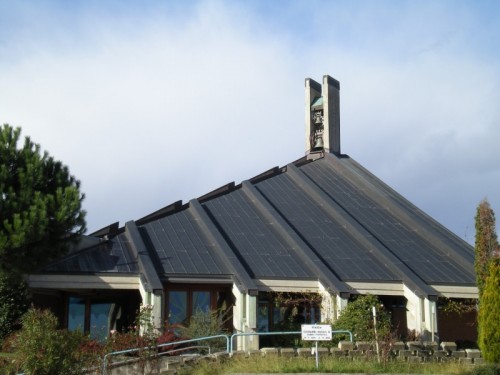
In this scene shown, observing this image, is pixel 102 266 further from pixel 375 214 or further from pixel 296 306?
pixel 375 214

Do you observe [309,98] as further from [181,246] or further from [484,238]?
[484,238]

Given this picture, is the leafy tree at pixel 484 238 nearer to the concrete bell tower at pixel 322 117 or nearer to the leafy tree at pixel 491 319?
the leafy tree at pixel 491 319

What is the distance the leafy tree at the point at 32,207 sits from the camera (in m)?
19.2

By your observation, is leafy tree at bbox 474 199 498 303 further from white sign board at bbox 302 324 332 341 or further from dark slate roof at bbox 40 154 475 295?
white sign board at bbox 302 324 332 341

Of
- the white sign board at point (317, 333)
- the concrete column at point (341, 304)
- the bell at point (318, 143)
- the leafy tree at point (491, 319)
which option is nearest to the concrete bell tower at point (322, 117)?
the bell at point (318, 143)

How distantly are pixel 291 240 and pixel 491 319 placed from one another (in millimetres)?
9959

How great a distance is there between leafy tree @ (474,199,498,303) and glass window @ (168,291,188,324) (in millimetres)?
8575

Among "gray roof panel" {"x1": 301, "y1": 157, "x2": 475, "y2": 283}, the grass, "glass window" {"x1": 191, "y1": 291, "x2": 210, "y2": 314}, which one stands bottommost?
the grass

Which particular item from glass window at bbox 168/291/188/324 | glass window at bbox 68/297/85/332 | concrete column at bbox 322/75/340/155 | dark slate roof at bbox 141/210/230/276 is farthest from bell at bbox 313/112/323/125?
glass window at bbox 68/297/85/332

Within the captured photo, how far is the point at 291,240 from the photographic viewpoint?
2522 cm

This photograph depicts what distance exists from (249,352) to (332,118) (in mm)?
20632

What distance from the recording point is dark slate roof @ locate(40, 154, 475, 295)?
23.0 meters

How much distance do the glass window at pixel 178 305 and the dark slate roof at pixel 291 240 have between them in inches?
41.6

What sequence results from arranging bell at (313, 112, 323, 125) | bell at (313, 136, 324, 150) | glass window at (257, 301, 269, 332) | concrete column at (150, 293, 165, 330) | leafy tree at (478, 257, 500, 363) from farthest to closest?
bell at (313, 112, 323, 125), bell at (313, 136, 324, 150), glass window at (257, 301, 269, 332), concrete column at (150, 293, 165, 330), leafy tree at (478, 257, 500, 363)
